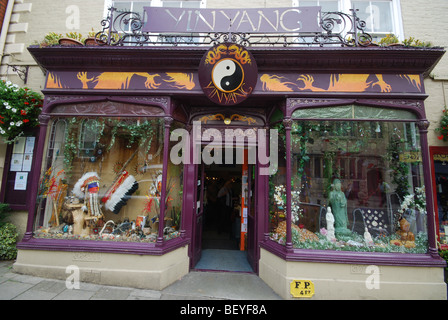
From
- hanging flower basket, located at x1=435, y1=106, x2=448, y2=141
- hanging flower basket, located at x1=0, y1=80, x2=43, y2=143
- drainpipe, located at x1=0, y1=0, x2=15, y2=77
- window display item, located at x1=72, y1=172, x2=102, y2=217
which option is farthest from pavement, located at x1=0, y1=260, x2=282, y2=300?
drainpipe, located at x1=0, y1=0, x2=15, y2=77

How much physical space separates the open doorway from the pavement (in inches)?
24.9

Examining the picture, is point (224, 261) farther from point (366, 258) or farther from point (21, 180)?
point (21, 180)

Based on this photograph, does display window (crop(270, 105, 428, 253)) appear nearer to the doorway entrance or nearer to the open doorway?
the doorway entrance

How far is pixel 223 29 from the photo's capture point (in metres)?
4.39

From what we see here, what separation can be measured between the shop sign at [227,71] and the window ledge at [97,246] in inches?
128

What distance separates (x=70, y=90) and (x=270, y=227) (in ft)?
17.7

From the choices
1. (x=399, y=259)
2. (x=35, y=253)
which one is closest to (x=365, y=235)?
(x=399, y=259)

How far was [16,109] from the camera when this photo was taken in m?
4.58

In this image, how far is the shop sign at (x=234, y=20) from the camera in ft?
14.0

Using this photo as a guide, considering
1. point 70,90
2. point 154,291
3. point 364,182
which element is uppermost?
point 70,90

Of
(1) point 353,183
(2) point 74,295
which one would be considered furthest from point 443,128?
(2) point 74,295

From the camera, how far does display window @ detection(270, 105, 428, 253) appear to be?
13.6ft

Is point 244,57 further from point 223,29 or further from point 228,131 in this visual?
point 228,131

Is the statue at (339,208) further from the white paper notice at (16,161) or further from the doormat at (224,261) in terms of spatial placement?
the white paper notice at (16,161)
